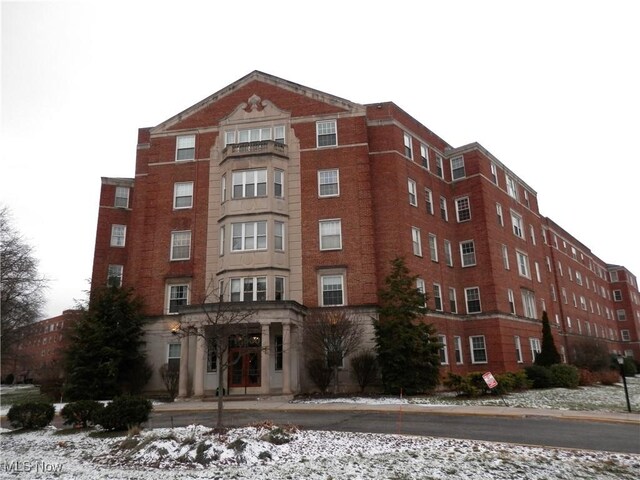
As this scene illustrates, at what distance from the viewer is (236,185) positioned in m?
31.9

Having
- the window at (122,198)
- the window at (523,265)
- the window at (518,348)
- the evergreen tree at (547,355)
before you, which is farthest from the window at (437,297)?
the window at (122,198)

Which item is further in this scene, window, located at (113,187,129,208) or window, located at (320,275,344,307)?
window, located at (113,187,129,208)

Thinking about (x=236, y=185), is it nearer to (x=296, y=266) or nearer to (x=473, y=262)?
(x=296, y=266)

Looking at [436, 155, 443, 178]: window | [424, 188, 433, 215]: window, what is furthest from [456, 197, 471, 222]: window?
[424, 188, 433, 215]: window

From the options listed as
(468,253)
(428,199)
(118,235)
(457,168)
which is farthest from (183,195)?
(457,168)

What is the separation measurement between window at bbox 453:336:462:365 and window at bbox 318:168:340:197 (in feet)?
42.8

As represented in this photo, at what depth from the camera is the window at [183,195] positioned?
3384cm

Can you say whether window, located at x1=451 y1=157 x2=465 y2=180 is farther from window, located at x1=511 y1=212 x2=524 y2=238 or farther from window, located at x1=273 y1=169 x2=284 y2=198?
window, located at x1=273 y1=169 x2=284 y2=198

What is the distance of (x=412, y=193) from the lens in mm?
34594

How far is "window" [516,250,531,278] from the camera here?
4073cm

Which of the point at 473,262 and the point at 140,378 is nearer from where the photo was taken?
the point at 140,378

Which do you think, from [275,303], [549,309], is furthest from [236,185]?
[549,309]

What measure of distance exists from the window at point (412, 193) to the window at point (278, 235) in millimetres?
9208

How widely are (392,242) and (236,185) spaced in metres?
10.7
